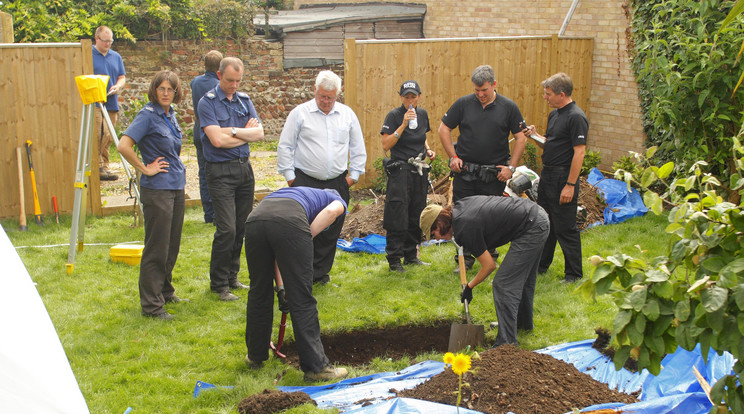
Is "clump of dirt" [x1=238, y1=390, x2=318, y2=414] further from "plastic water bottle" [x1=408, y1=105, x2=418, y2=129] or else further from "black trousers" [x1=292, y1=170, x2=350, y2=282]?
"plastic water bottle" [x1=408, y1=105, x2=418, y2=129]

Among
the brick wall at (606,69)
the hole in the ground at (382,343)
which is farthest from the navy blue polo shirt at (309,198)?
the brick wall at (606,69)

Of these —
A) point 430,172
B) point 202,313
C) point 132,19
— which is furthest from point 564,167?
point 132,19

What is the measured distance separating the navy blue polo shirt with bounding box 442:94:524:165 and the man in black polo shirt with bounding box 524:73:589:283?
401mm

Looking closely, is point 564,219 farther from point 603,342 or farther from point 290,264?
point 290,264

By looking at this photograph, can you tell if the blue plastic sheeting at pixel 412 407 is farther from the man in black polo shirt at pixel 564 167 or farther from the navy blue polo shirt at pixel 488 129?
the navy blue polo shirt at pixel 488 129

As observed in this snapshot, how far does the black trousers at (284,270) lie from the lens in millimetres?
4395

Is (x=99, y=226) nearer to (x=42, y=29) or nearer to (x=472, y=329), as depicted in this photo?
(x=472, y=329)

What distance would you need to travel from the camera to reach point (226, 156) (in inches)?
238

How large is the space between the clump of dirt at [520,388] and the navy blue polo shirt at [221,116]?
2.89 meters

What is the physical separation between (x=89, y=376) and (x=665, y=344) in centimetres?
386

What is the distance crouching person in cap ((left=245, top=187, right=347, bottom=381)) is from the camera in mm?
4402

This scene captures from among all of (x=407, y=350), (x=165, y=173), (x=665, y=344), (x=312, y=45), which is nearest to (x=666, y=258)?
(x=665, y=344)

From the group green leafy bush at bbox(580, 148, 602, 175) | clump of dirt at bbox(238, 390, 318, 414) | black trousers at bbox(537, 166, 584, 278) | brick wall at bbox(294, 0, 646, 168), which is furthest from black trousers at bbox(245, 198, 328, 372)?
brick wall at bbox(294, 0, 646, 168)

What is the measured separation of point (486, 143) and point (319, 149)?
5.48 feet
